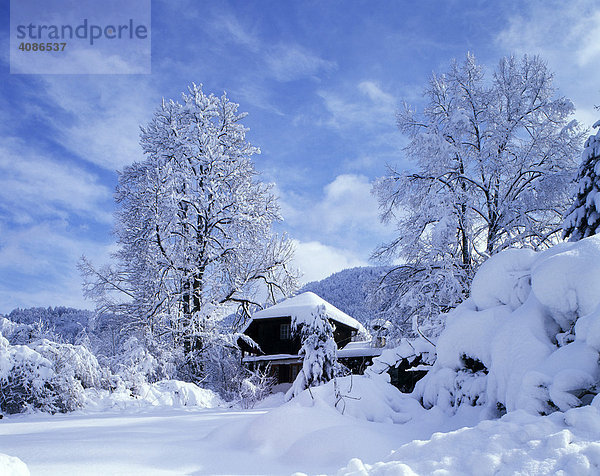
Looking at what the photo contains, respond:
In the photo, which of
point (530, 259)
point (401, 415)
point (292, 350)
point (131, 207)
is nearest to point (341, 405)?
point (401, 415)

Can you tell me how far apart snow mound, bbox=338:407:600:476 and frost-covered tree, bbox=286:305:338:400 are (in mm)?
6684

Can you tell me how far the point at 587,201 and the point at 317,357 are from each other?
5968mm

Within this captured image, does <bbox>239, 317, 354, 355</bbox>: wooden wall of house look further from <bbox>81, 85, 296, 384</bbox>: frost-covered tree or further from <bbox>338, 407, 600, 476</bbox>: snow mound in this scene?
<bbox>338, 407, 600, 476</bbox>: snow mound

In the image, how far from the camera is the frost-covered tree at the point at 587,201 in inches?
280

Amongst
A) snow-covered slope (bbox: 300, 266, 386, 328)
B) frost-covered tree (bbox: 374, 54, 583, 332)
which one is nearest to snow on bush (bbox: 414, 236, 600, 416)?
frost-covered tree (bbox: 374, 54, 583, 332)

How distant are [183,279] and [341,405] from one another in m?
11.5

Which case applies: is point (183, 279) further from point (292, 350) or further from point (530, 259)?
point (530, 259)

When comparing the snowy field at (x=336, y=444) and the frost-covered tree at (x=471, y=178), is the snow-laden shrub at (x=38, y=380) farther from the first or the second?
the frost-covered tree at (x=471, y=178)

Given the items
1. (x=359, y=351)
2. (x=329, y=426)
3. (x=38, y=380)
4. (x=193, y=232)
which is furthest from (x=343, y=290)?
(x=329, y=426)

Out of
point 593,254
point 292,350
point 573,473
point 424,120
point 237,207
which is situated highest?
point 424,120

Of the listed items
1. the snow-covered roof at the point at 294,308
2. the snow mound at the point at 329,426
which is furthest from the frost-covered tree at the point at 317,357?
the snow-covered roof at the point at 294,308

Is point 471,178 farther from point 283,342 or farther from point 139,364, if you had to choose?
point 283,342

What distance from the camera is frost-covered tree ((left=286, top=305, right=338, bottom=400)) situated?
9086 mm

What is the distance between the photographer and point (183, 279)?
15.2 metres
